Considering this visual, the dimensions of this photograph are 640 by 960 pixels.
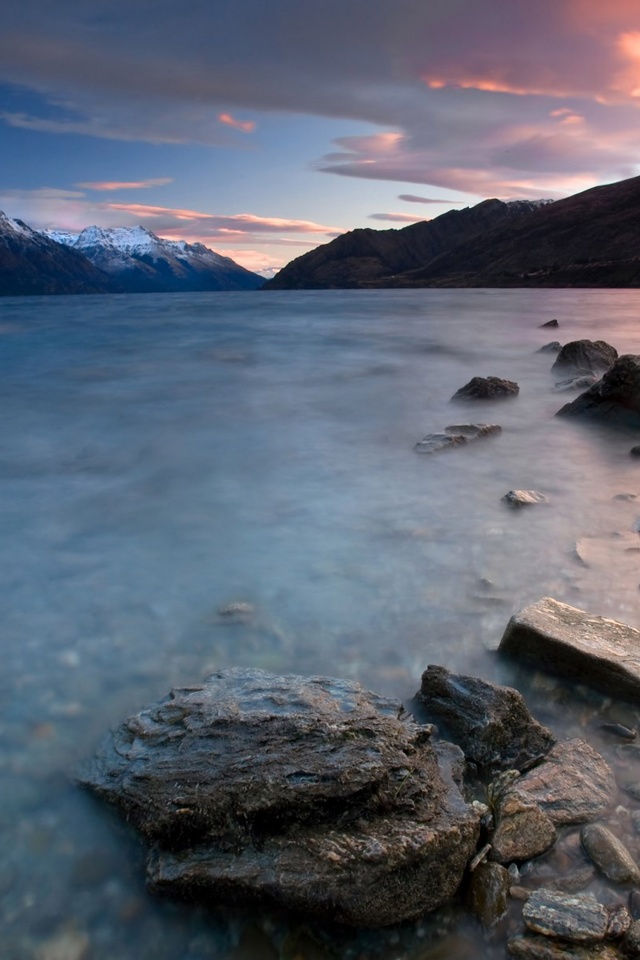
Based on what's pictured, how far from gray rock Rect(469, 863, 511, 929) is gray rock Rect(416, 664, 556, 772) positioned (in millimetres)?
630

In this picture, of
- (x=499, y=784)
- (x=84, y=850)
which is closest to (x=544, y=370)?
(x=499, y=784)

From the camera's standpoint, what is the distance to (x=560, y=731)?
3.37m

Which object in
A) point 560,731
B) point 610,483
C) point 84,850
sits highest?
point 610,483

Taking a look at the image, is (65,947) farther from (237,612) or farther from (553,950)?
(237,612)

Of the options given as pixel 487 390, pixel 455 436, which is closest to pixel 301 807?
pixel 455 436

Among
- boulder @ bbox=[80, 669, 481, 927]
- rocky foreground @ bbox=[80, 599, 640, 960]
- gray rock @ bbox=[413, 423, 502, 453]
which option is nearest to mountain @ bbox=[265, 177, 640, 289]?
gray rock @ bbox=[413, 423, 502, 453]

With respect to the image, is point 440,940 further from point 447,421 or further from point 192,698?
point 447,421

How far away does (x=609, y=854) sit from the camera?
2547mm

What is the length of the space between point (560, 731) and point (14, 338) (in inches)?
1083

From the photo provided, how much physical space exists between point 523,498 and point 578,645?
2.90m

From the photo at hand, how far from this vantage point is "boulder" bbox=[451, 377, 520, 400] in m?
11.7

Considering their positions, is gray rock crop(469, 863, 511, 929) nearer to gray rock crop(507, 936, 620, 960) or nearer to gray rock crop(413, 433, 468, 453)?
gray rock crop(507, 936, 620, 960)

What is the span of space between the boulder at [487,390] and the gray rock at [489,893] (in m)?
9.99

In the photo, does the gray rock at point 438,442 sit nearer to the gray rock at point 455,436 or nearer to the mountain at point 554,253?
the gray rock at point 455,436
